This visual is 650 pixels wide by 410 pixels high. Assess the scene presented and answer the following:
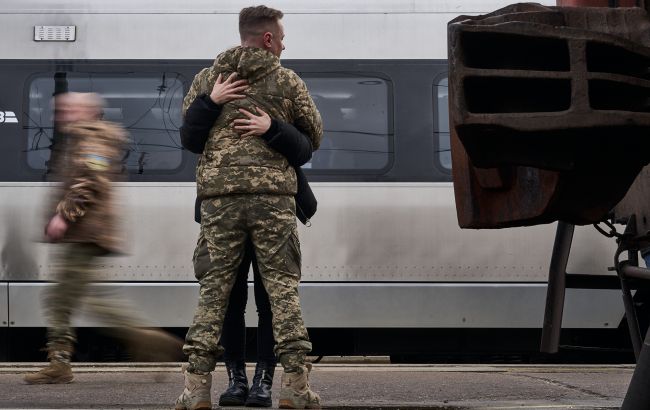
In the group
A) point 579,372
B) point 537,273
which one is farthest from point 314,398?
point 537,273

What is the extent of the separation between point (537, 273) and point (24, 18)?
14.1ft

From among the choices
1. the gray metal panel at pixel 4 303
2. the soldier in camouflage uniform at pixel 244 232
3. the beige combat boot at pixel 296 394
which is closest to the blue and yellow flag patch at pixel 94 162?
the soldier in camouflage uniform at pixel 244 232

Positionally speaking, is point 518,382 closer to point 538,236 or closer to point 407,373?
point 407,373

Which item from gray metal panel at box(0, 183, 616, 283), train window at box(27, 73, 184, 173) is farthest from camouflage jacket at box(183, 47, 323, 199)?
train window at box(27, 73, 184, 173)

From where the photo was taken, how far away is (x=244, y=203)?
393 centimetres

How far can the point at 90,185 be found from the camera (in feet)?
16.5

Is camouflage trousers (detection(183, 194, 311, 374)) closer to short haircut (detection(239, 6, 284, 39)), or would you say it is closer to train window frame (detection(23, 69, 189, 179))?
short haircut (detection(239, 6, 284, 39))

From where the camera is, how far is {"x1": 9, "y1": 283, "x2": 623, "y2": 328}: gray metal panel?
747cm

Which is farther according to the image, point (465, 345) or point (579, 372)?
point (465, 345)

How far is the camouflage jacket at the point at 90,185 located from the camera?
16.3 ft

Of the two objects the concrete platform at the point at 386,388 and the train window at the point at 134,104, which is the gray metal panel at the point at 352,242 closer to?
the train window at the point at 134,104

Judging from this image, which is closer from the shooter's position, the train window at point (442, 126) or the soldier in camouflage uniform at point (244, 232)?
the soldier in camouflage uniform at point (244, 232)

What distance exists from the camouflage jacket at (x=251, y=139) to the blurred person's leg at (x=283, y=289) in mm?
87

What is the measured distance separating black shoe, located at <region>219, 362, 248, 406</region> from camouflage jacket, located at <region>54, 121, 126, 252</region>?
110cm
